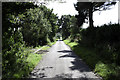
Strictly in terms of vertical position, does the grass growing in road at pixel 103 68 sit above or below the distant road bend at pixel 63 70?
above

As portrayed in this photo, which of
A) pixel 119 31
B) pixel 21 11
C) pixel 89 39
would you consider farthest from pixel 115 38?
pixel 21 11

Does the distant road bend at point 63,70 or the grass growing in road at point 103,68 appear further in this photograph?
the distant road bend at point 63,70

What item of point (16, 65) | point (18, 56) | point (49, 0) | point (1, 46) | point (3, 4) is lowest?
point (16, 65)

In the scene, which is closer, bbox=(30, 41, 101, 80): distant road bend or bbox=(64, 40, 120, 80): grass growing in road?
bbox=(64, 40, 120, 80): grass growing in road

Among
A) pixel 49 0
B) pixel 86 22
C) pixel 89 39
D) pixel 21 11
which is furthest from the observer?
pixel 86 22

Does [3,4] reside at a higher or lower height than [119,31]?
higher

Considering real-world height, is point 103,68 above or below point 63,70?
above

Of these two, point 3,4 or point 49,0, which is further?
point 49,0

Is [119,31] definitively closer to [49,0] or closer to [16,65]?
[49,0]

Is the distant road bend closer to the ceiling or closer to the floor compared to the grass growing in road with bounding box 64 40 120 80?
closer to the floor

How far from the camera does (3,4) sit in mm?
6238

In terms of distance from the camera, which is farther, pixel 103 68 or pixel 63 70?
pixel 63 70

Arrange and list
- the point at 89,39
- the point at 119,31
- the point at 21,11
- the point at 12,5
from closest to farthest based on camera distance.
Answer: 1. the point at 12,5
2. the point at 21,11
3. the point at 119,31
4. the point at 89,39

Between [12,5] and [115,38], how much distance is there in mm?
11915
